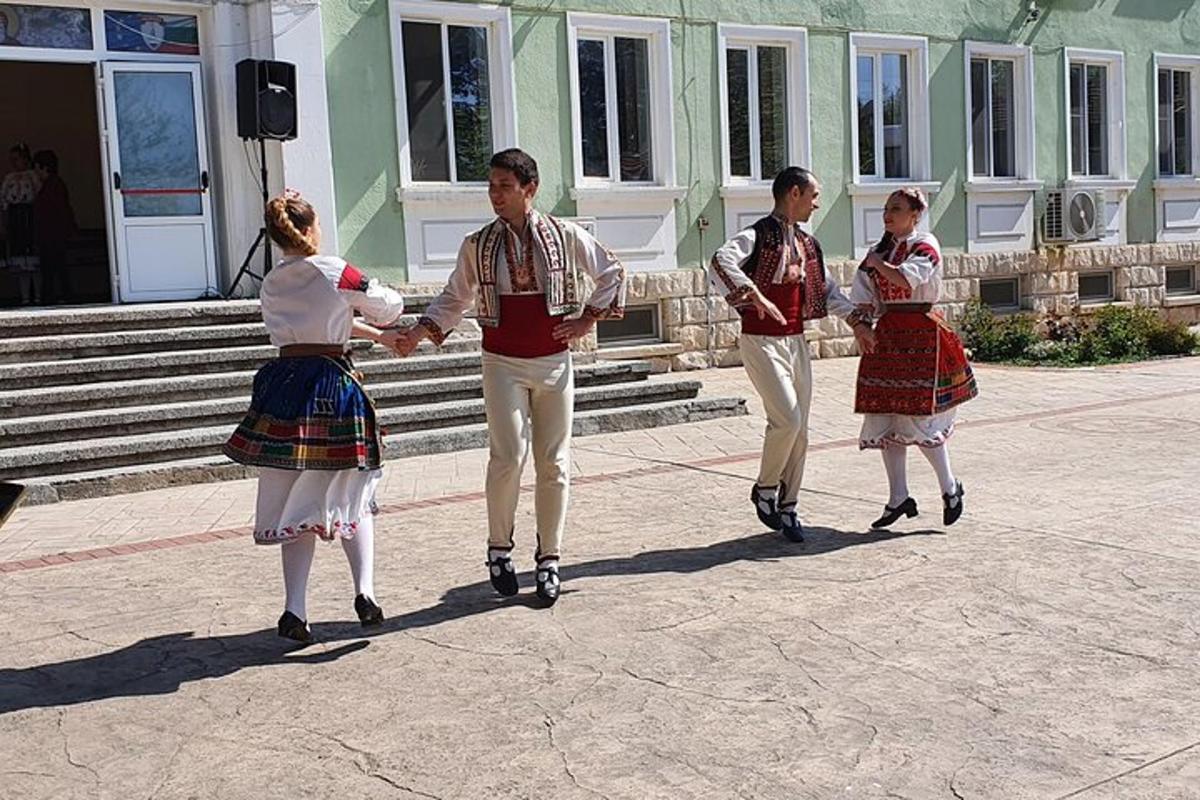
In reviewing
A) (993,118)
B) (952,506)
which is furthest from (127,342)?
(993,118)

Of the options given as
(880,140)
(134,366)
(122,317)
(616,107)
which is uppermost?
(616,107)

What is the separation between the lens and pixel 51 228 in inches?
620

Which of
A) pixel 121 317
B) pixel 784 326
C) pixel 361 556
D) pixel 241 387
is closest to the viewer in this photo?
pixel 361 556

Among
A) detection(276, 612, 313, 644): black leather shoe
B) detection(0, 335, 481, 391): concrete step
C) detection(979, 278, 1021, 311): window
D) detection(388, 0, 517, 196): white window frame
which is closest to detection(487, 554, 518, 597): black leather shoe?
detection(276, 612, 313, 644): black leather shoe

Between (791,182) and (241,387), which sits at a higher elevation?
(791,182)

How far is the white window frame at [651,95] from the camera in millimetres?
15000

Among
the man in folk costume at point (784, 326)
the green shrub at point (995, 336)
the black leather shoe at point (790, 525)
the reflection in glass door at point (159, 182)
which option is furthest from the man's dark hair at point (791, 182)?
the green shrub at point (995, 336)

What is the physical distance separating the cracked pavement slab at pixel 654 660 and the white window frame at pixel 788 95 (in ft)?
27.8

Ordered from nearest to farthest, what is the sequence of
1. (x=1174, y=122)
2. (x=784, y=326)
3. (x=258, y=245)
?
(x=784, y=326) → (x=258, y=245) → (x=1174, y=122)

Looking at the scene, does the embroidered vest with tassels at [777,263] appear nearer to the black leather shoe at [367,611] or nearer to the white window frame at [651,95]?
the black leather shoe at [367,611]

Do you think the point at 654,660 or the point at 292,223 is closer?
the point at 654,660

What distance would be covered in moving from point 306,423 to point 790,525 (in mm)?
2799

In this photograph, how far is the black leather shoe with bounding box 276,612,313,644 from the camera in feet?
17.7

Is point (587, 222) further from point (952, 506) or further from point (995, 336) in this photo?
point (952, 506)
